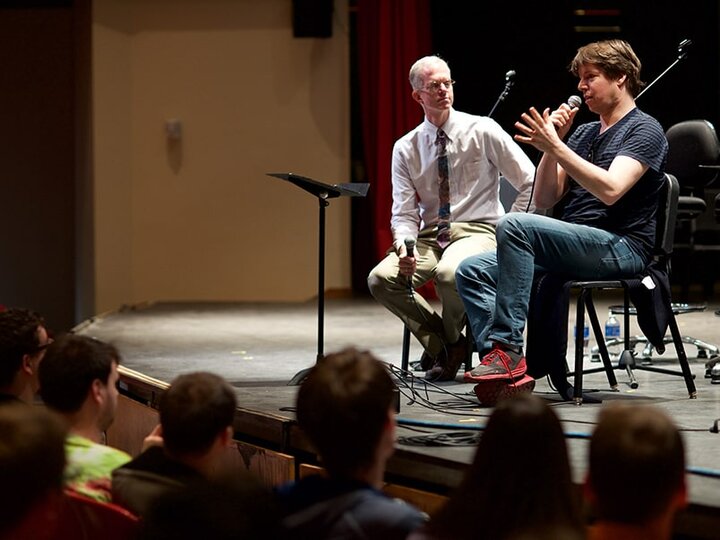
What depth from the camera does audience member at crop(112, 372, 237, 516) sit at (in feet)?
6.19

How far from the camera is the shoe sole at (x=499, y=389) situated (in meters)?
3.25

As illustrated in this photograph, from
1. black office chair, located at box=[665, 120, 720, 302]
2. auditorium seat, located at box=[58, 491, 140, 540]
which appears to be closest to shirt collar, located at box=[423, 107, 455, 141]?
black office chair, located at box=[665, 120, 720, 302]

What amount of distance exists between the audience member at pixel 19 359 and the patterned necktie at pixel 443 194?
1.79m

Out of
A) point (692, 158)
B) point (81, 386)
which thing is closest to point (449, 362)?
point (692, 158)

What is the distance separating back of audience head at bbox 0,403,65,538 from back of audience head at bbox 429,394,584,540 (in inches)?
19.3

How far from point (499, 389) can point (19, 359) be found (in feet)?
4.49

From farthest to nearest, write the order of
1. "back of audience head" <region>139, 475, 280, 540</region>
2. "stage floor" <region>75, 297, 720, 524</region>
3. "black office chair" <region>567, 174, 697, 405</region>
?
1. "black office chair" <region>567, 174, 697, 405</region>
2. "stage floor" <region>75, 297, 720, 524</region>
3. "back of audience head" <region>139, 475, 280, 540</region>

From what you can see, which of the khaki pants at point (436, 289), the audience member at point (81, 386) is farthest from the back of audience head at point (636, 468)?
the khaki pants at point (436, 289)

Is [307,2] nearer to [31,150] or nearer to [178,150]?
[178,150]

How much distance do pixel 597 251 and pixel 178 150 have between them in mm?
4825

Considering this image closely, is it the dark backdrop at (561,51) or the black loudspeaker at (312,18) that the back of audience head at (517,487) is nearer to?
the dark backdrop at (561,51)

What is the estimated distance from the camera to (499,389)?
10.7 ft

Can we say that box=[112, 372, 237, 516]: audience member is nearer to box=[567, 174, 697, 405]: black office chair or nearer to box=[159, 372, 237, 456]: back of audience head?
box=[159, 372, 237, 456]: back of audience head

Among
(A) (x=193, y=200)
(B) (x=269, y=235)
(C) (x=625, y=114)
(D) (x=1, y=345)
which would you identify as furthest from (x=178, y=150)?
(D) (x=1, y=345)
